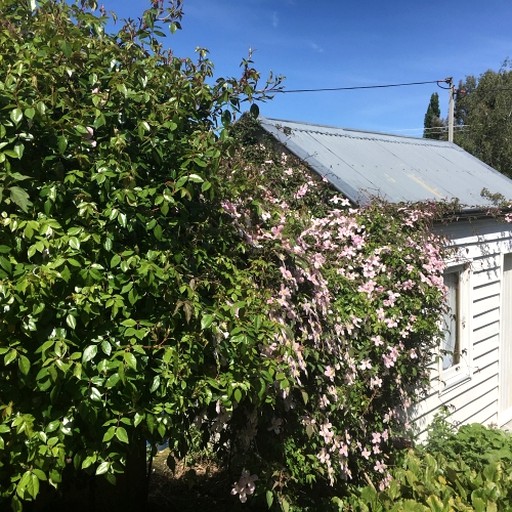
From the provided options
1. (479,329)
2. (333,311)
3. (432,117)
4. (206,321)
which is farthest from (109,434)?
(432,117)

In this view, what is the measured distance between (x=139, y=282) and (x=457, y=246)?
4.76 m

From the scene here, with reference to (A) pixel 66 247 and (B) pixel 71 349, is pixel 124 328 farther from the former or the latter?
(A) pixel 66 247

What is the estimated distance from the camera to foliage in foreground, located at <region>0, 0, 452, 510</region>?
6.57 ft

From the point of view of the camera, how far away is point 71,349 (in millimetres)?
2070

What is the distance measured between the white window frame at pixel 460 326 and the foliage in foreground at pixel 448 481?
2.78ft

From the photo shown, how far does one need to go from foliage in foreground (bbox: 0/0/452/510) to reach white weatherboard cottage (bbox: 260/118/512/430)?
2.34 metres

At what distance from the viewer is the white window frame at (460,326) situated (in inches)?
250

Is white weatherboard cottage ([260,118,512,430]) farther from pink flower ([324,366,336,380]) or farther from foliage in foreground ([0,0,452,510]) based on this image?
foliage in foreground ([0,0,452,510])

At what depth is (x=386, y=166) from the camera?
664cm

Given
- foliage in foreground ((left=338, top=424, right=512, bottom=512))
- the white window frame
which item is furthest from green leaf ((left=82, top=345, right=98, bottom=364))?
the white window frame

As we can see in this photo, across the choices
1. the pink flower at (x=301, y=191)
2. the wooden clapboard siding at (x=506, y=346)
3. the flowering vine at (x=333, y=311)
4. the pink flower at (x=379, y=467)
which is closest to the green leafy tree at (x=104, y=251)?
the flowering vine at (x=333, y=311)

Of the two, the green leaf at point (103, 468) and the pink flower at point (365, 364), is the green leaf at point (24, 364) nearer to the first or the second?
the green leaf at point (103, 468)

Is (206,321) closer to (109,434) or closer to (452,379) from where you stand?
(109,434)

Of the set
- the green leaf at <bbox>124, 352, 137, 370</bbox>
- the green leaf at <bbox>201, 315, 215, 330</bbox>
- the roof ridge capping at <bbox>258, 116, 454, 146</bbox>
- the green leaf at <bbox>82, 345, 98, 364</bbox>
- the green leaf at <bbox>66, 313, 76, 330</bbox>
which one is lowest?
the green leaf at <bbox>124, 352, 137, 370</bbox>
